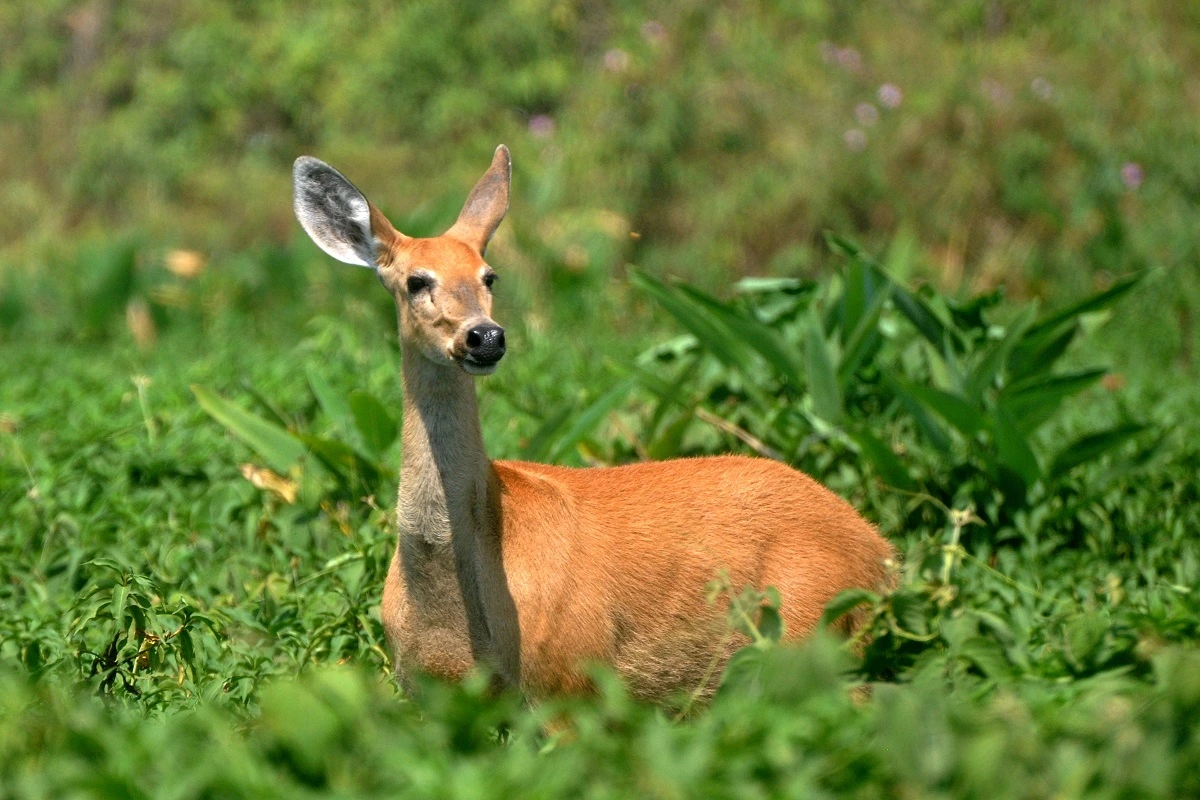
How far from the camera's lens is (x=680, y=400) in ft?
19.3

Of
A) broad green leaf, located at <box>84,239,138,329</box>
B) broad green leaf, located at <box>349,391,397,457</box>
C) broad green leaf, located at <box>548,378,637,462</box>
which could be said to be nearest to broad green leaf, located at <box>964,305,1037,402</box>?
broad green leaf, located at <box>548,378,637,462</box>

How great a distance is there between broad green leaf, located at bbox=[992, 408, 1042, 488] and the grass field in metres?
0.02

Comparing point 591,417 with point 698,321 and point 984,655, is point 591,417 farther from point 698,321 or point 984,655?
point 984,655

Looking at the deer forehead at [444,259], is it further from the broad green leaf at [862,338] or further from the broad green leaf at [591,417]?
the broad green leaf at [862,338]

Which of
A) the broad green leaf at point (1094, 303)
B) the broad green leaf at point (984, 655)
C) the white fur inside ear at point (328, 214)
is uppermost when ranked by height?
the broad green leaf at point (984, 655)

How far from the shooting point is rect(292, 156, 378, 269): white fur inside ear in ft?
14.2

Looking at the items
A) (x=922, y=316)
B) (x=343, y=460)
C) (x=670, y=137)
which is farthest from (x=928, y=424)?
(x=670, y=137)

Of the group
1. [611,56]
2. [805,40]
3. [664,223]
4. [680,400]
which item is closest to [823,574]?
[680,400]

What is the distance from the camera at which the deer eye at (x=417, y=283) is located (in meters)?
4.00

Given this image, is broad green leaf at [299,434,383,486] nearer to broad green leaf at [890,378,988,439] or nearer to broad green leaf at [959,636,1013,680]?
broad green leaf at [890,378,988,439]

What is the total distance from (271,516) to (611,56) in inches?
272

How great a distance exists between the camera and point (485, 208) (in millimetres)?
4547

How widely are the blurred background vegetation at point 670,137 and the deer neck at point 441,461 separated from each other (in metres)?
4.29

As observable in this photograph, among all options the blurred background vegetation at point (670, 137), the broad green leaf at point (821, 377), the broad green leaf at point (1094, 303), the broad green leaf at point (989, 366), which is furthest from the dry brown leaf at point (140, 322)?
the broad green leaf at point (1094, 303)
